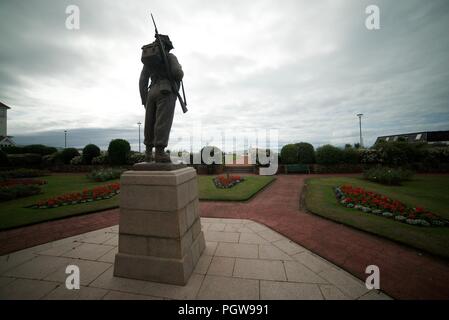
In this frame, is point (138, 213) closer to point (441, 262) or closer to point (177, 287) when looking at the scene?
point (177, 287)

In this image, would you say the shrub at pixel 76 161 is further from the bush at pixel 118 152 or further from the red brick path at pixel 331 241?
the red brick path at pixel 331 241

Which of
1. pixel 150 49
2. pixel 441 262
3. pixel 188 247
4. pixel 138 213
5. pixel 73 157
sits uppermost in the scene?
pixel 150 49

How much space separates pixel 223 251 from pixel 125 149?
20.9 m

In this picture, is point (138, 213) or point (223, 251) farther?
point (223, 251)

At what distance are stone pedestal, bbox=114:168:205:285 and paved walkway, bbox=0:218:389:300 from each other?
21 centimetres

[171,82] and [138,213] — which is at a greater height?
[171,82]

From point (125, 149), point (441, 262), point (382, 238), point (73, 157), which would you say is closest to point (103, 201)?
point (382, 238)

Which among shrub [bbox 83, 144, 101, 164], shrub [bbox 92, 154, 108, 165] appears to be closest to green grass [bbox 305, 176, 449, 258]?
shrub [bbox 92, 154, 108, 165]

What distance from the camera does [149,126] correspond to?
161 inches

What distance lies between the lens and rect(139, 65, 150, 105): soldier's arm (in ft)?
13.4

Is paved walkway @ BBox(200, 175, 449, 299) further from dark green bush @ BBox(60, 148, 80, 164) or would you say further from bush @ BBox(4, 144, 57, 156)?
bush @ BBox(4, 144, 57, 156)

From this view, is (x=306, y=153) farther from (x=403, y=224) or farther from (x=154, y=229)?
(x=154, y=229)
